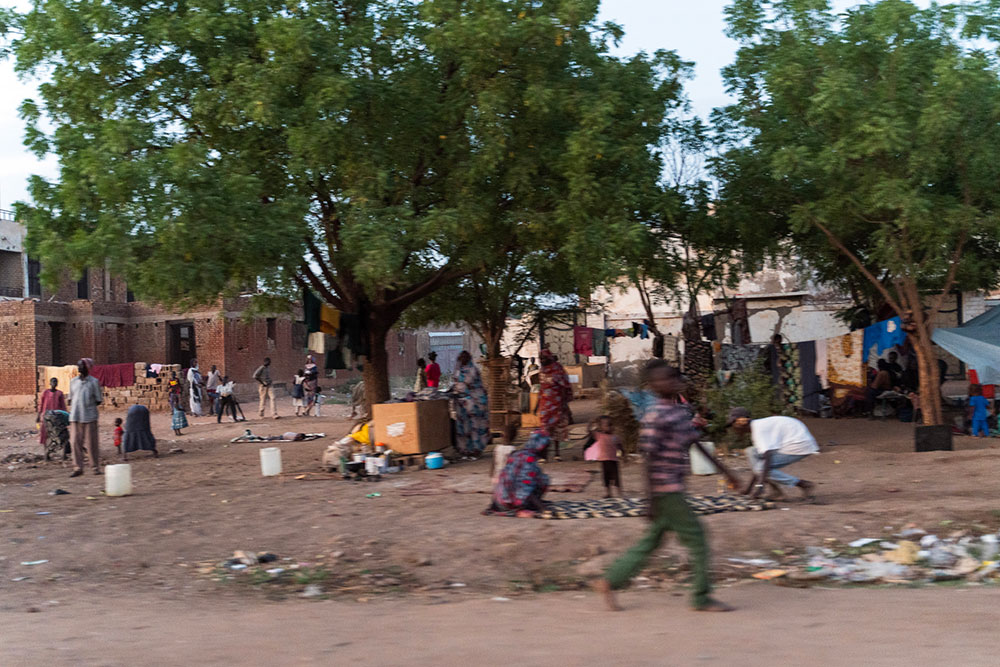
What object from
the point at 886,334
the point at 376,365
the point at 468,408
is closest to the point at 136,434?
the point at 376,365

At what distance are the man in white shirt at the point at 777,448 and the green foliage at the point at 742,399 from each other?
15.0 ft

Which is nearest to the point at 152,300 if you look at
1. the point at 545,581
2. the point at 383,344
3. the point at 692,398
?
the point at 383,344

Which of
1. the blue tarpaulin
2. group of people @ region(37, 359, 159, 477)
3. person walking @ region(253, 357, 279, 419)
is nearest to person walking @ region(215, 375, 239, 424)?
person walking @ region(253, 357, 279, 419)

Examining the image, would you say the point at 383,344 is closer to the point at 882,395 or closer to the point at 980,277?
the point at 882,395

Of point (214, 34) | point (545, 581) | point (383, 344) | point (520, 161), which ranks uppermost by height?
point (214, 34)

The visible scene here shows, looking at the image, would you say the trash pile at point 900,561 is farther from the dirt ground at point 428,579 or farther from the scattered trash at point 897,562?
the dirt ground at point 428,579

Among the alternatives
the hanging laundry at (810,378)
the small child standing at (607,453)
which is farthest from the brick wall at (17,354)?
the small child standing at (607,453)

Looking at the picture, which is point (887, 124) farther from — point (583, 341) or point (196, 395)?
point (196, 395)

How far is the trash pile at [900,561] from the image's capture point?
639 cm

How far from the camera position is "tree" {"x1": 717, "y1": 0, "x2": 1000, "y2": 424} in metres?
12.1

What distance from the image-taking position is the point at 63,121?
43.4ft

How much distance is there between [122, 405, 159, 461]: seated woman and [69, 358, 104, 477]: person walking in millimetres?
1999

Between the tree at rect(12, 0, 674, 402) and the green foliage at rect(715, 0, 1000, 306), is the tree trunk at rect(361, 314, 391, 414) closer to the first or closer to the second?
the tree at rect(12, 0, 674, 402)

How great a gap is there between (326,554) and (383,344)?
27.2ft
